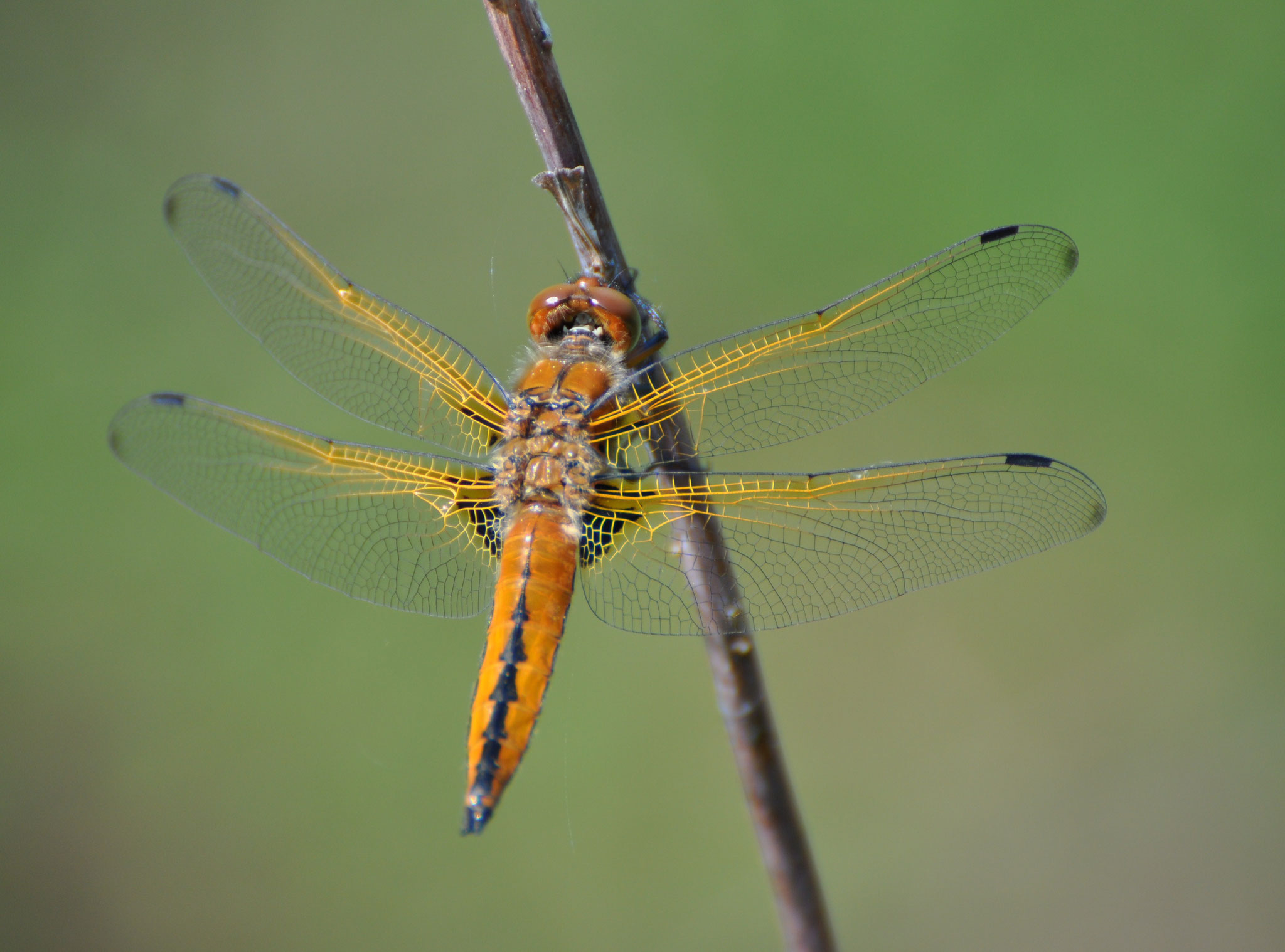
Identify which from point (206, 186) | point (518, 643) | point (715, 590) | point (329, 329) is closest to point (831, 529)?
point (715, 590)

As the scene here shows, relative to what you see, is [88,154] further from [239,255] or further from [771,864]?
[771,864]

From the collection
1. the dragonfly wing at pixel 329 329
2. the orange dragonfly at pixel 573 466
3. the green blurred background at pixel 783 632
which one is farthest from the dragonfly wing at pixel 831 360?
the green blurred background at pixel 783 632

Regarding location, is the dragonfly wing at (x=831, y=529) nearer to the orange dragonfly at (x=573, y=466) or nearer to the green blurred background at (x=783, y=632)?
the orange dragonfly at (x=573, y=466)

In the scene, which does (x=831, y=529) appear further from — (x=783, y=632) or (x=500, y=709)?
(x=783, y=632)

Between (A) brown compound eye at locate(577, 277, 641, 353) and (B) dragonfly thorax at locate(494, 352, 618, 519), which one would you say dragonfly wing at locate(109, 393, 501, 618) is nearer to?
(B) dragonfly thorax at locate(494, 352, 618, 519)

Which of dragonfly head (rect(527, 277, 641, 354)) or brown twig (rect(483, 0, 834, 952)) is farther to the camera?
dragonfly head (rect(527, 277, 641, 354))

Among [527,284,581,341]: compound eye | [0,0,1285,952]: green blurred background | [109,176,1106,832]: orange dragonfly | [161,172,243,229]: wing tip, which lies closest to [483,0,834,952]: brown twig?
[109,176,1106,832]: orange dragonfly

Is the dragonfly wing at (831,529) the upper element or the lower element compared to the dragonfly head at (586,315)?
lower
